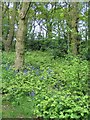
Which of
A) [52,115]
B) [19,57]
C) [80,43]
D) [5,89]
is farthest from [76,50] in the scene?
[52,115]

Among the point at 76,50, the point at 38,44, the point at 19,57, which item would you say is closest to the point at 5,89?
the point at 19,57

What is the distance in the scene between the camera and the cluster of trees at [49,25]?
9.04 m

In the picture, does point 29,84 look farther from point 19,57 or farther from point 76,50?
point 76,50

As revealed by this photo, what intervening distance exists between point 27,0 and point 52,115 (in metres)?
6.18

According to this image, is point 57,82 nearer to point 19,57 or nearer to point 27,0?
point 19,57

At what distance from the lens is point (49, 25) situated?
2903 cm

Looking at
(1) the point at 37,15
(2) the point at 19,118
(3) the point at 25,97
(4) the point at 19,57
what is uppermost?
(1) the point at 37,15

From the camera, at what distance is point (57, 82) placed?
528cm

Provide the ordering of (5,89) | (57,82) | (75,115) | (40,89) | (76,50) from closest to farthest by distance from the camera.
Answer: (75,115), (40,89), (57,82), (5,89), (76,50)

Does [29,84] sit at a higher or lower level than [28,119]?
higher

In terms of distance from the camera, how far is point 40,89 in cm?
459

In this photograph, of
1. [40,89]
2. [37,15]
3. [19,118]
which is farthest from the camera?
[37,15]

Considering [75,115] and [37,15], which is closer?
[75,115]

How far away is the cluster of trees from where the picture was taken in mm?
9039
